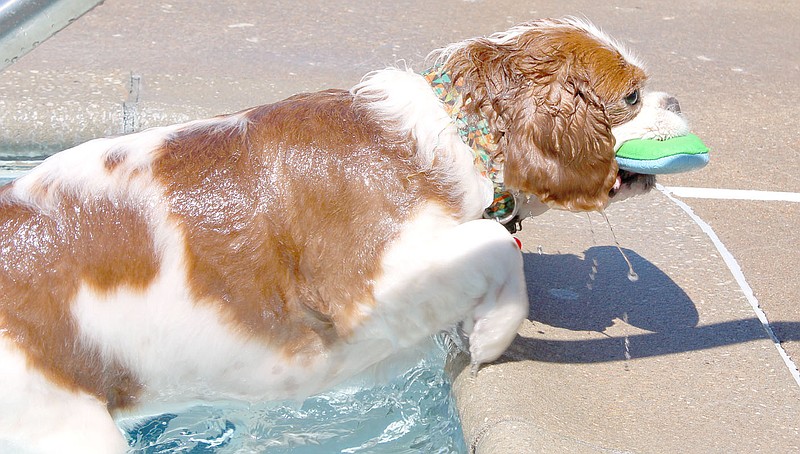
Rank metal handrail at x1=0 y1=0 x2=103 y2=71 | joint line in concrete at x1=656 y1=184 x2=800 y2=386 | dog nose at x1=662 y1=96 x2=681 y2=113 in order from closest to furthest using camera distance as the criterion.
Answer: metal handrail at x1=0 y1=0 x2=103 y2=71, dog nose at x1=662 y1=96 x2=681 y2=113, joint line in concrete at x1=656 y1=184 x2=800 y2=386

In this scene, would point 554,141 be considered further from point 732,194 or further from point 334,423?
point 732,194

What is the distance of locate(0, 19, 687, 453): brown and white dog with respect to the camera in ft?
10.5

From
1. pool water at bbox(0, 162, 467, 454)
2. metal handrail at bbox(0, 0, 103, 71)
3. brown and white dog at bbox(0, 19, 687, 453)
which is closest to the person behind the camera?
metal handrail at bbox(0, 0, 103, 71)

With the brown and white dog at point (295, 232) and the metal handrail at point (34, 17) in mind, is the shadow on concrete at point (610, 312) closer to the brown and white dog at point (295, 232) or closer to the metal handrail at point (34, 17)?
the brown and white dog at point (295, 232)

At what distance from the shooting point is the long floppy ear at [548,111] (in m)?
3.43

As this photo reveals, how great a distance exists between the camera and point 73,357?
10.4ft

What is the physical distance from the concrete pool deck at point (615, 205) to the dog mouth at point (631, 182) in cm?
60

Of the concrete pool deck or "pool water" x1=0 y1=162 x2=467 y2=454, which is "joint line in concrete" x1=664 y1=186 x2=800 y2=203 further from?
"pool water" x1=0 y1=162 x2=467 y2=454

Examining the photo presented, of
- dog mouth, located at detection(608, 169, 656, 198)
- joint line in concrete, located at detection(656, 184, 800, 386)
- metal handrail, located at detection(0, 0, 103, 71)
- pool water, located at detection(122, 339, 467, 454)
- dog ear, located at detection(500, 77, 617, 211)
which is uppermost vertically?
metal handrail, located at detection(0, 0, 103, 71)

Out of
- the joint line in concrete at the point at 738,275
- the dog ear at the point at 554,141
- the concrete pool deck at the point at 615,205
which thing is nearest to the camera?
the dog ear at the point at 554,141

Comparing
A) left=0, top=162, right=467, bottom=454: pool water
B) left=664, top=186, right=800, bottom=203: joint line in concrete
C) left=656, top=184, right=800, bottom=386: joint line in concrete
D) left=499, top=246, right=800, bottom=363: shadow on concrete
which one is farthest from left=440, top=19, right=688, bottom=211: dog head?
left=664, top=186, right=800, bottom=203: joint line in concrete

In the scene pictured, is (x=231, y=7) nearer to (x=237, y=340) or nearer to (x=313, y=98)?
(x=313, y=98)

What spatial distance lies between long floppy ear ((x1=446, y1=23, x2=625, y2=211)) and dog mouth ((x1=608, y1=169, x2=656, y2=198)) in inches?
4.9

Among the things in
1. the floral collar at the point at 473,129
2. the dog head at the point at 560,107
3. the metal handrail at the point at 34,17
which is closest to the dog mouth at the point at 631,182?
the dog head at the point at 560,107
